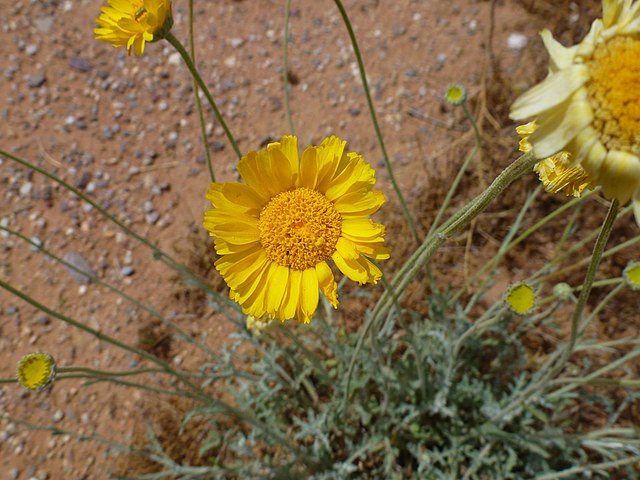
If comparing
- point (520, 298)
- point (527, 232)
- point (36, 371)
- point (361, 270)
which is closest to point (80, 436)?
point (36, 371)

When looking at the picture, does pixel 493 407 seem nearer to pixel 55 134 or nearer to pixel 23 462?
pixel 23 462

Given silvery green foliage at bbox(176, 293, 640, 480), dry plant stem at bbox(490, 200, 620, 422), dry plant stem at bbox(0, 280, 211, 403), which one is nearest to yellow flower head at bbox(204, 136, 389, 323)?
dry plant stem at bbox(490, 200, 620, 422)

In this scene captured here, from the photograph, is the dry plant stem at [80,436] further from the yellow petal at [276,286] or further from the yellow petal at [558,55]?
the yellow petal at [558,55]

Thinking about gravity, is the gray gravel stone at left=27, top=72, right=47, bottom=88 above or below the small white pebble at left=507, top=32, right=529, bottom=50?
above

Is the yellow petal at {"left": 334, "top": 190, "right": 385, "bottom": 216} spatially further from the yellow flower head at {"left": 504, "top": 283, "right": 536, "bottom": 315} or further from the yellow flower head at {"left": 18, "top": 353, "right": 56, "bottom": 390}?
the yellow flower head at {"left": 18, "top": 353, "right": 56, "bottom": 390}

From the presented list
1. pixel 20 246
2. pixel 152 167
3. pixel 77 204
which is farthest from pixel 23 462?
pixel 152 167

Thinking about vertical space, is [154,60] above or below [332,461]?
above
